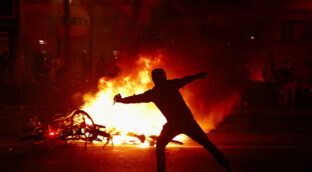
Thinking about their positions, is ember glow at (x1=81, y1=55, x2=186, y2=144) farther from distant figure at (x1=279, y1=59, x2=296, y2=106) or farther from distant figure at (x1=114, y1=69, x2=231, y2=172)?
distant figure at (x1=279, y1=59, x2=296, y2=106)

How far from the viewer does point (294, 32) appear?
2033cm

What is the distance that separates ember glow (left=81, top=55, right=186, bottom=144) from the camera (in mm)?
9430

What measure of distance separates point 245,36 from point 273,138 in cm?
653

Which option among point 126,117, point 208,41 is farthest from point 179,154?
point 208,41

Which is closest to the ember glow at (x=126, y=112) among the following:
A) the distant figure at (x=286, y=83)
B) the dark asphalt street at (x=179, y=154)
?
the dark asphalt street at (x=179, y=154)

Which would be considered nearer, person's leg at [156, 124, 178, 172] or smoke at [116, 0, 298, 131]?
person's leg at [156, 124, 178, 172]

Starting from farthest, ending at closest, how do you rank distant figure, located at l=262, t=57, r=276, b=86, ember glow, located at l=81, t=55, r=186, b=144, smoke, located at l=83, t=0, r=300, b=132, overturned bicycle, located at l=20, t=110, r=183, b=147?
distant figure, located at l=262, t=57, r=276, b=86, smoke, located at l=83, t=0, r=300, b=132, ember glow, located at l=81, t=55, r=186, b=144, overturned bicycle, located at l=20, t=110, r=183, b=147

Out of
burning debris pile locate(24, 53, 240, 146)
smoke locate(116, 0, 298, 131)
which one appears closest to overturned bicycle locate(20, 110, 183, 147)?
burning debris pile locate(24, 53, 240, 146)

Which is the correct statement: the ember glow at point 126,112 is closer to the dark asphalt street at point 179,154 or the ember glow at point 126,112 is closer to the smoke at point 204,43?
the dark asphalt street at point 179,154

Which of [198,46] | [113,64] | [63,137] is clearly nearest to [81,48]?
[113,64]

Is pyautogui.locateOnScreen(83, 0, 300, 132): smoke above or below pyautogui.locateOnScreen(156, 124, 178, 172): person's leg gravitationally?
above

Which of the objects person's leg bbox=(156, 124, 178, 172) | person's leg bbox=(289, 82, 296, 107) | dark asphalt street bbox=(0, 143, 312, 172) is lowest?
dark asphalt street bbox=(0, 143, 312, 172)

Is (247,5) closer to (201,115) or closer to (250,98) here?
(250,98)

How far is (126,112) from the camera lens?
10.2m
